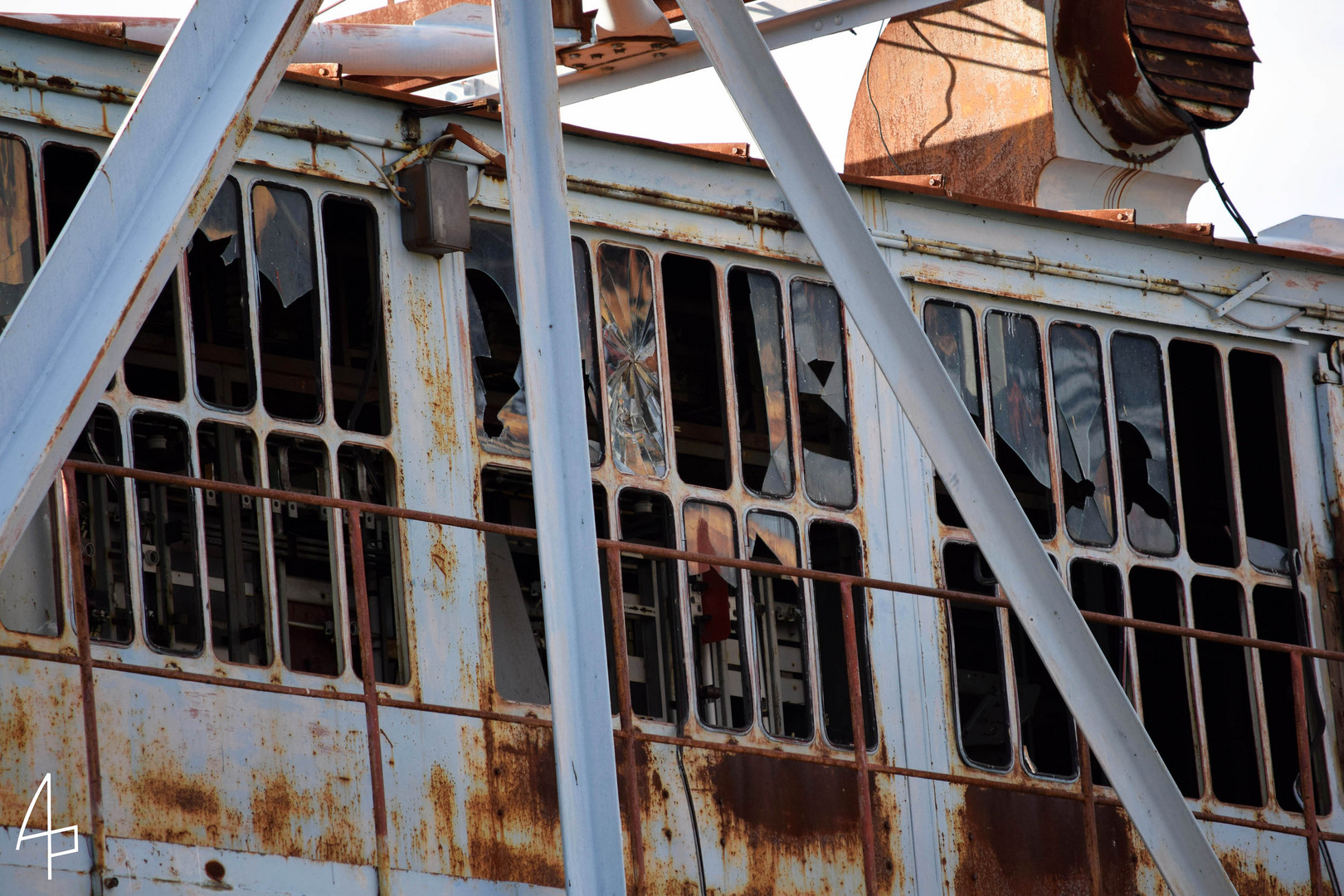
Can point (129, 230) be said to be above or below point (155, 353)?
below

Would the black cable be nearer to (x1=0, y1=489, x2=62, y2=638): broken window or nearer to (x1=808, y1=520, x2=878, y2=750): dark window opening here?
(x1=808, y1=520, x2=878, y2=750): dark window opening

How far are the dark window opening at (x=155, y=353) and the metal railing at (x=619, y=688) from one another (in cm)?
103

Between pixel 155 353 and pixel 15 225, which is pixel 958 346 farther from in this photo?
pixel 15 225

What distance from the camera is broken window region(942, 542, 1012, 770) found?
8.41 metres

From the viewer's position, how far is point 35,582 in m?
6.48

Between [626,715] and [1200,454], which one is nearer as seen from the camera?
[626,715]

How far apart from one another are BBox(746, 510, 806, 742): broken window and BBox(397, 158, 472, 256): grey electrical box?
174cm

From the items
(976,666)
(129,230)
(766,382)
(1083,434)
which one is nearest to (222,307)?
(766,382)

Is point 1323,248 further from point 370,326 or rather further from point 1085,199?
point 370,326

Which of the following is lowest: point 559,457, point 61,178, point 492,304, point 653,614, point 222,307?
point 559,457

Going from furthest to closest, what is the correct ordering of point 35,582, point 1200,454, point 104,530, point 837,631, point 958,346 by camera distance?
point 1200,454
point 837,631
point 958,346
point 104,530
point 35,582

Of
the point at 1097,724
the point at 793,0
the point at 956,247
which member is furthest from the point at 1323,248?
the point at 1097,724

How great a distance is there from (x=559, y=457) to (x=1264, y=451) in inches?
225

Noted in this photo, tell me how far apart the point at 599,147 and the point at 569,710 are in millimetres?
3833
